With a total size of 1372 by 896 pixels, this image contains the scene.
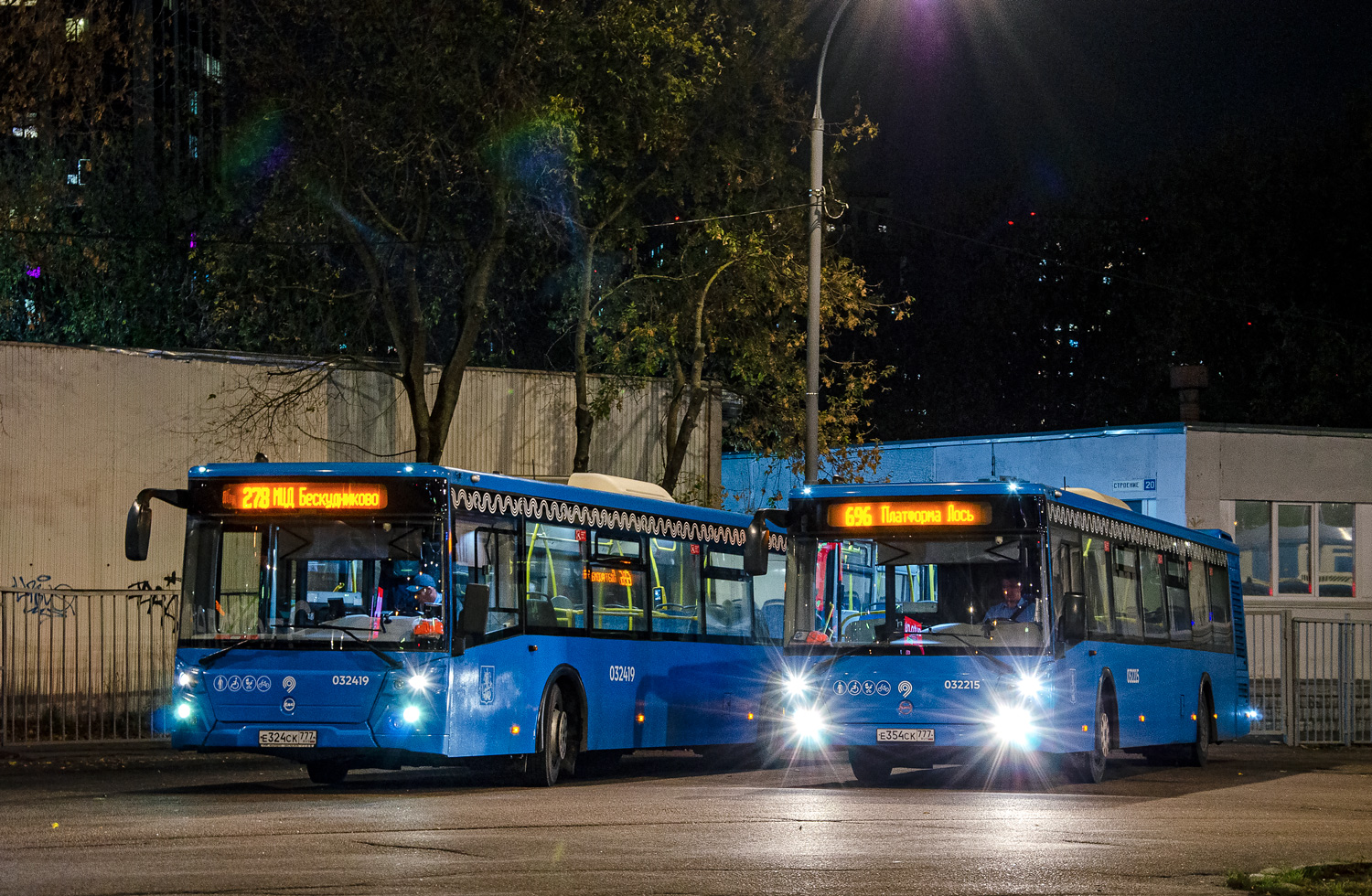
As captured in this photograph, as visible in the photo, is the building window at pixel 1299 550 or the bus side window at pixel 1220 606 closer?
the bus side window at pixel 1220 606

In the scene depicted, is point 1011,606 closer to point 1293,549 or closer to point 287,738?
point 287,738

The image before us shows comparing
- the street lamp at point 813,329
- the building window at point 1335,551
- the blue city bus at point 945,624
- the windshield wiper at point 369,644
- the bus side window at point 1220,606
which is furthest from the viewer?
the building window at point 1335,551

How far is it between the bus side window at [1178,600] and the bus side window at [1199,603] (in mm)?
236

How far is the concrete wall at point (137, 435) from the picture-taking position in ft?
83.9

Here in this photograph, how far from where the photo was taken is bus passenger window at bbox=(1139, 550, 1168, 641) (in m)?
20.0

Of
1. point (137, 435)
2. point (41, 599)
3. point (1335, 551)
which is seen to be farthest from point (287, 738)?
point (1335, 551)

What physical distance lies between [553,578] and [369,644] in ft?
7.90

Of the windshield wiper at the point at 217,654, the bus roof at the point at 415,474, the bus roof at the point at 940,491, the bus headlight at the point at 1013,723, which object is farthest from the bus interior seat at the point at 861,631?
the windshield wiper at the point at 217,654

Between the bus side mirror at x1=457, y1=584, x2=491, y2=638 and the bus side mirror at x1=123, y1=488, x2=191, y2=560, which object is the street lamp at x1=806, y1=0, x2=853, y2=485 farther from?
the bus side mirror at x1=123, y1=488, x2=191, y2=560

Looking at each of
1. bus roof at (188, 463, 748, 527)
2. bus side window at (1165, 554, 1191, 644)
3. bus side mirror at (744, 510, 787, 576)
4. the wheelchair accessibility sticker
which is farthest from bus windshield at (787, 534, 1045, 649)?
bus side window at (1165, 554, 1191, 644)

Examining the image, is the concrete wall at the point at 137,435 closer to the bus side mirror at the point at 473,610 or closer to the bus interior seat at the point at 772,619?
the bus interior seat at the point at 772,619

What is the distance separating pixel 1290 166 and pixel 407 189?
3516 cm

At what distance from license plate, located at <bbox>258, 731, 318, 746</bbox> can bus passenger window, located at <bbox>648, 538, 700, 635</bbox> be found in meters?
4.92

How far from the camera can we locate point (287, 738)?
15.3m
